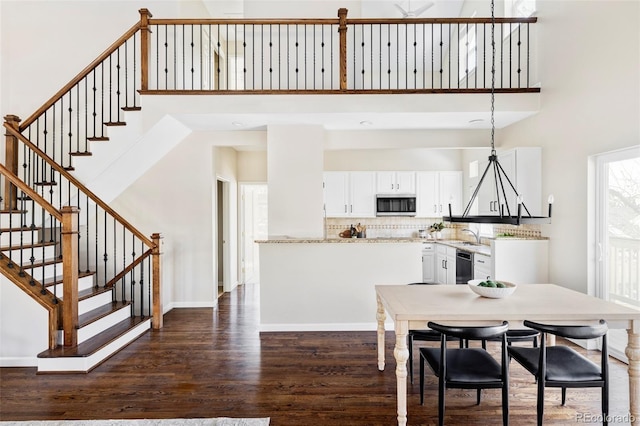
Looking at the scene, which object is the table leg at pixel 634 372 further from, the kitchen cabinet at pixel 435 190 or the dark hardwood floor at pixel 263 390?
the kitchen cabinet at pixel 435 190

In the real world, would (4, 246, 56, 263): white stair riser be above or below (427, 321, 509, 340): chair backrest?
above

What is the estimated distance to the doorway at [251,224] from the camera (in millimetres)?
7156

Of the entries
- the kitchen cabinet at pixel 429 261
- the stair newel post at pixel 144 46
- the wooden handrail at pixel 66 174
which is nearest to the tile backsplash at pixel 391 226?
the kitchen cabinet at pixel 429 261

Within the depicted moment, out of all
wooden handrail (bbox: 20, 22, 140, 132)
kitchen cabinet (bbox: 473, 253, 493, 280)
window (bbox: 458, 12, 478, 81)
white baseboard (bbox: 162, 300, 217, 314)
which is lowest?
white baseboard (bbox: 162, 300, 217, 314)

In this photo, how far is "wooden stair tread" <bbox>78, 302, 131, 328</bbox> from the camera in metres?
3.51

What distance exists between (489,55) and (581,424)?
522cm

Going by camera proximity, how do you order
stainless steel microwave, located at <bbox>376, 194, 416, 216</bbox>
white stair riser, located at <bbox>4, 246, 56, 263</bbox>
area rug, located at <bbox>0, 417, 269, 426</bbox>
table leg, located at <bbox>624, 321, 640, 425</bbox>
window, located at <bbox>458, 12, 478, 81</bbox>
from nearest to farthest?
table leg, located at <bbox>624, 321, 640, 425</bbox>, area rug, located at <bbox>0, 417, 269, 426</bbox>, white stair riser, located at <bbox>4, 246, 56, 263</bbox>, window, located at <bbox>458, 12, 478, 81</bbox>, stainless steel microwave, located at <bbox>376, 194, 416, 216</bbox>

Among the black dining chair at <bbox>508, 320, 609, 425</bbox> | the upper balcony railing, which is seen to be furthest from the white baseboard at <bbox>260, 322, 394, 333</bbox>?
the upper balcony railing

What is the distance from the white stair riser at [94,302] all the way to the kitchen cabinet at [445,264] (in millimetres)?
4991

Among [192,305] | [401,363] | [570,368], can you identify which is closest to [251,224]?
[192,305]

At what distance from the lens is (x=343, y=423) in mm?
2348

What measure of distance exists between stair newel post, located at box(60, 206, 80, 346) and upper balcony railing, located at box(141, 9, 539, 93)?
1805 millimetres

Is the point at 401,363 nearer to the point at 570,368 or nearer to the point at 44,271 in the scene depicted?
the point at 570,368

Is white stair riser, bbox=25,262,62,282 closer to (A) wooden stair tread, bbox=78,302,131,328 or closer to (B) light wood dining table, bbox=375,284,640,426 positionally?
(A) wooden stair tread, bbox=78,302,131,328
